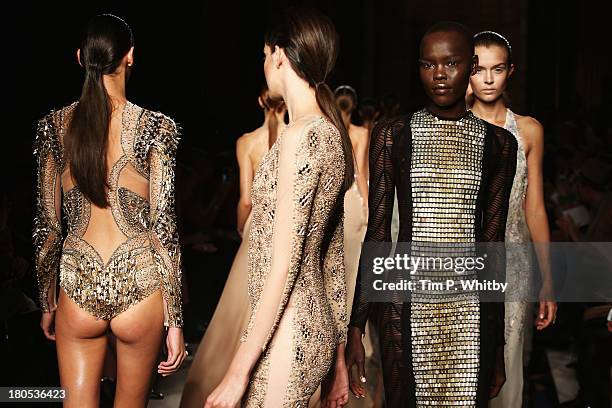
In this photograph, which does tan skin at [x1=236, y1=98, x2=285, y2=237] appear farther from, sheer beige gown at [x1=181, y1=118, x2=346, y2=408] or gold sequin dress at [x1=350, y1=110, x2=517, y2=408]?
sheer beige gown at [x1=181, y1=118, x2=346, y2=408]

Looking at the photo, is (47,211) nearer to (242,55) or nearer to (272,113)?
(272,113)

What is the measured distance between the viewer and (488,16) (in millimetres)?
11461

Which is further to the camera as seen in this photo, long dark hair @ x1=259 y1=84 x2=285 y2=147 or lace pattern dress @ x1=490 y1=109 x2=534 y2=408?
long dark hair @ x1=259 y1=84 x2=285 y2=147

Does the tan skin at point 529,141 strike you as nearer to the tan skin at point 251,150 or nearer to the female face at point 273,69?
the tan skin at point 251,150

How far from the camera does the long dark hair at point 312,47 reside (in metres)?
2.32

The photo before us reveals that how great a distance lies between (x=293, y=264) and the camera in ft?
7.38

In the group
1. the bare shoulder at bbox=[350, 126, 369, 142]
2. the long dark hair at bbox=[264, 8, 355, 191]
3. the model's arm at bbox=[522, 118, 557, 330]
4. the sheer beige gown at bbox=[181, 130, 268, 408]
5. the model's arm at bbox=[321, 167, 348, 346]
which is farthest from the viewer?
the bare shoulder at bbox=[350, 126, 369, 142]

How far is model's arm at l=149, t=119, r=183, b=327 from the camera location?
9.28ft

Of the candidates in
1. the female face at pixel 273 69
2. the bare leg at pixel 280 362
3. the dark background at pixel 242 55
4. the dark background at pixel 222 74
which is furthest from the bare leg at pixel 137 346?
the dark background at pixel 242 55

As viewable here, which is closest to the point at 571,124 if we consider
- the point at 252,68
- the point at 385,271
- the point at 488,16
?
the point at 252,68

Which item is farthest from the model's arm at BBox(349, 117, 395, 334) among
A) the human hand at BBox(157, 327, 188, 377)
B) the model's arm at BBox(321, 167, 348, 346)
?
the human hand at BBox(157, 327, 188, 377)

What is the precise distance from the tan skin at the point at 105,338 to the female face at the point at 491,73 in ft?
4.03

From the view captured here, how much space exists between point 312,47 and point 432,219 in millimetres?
701

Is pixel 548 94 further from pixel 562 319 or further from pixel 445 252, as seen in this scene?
pixel 445 252
